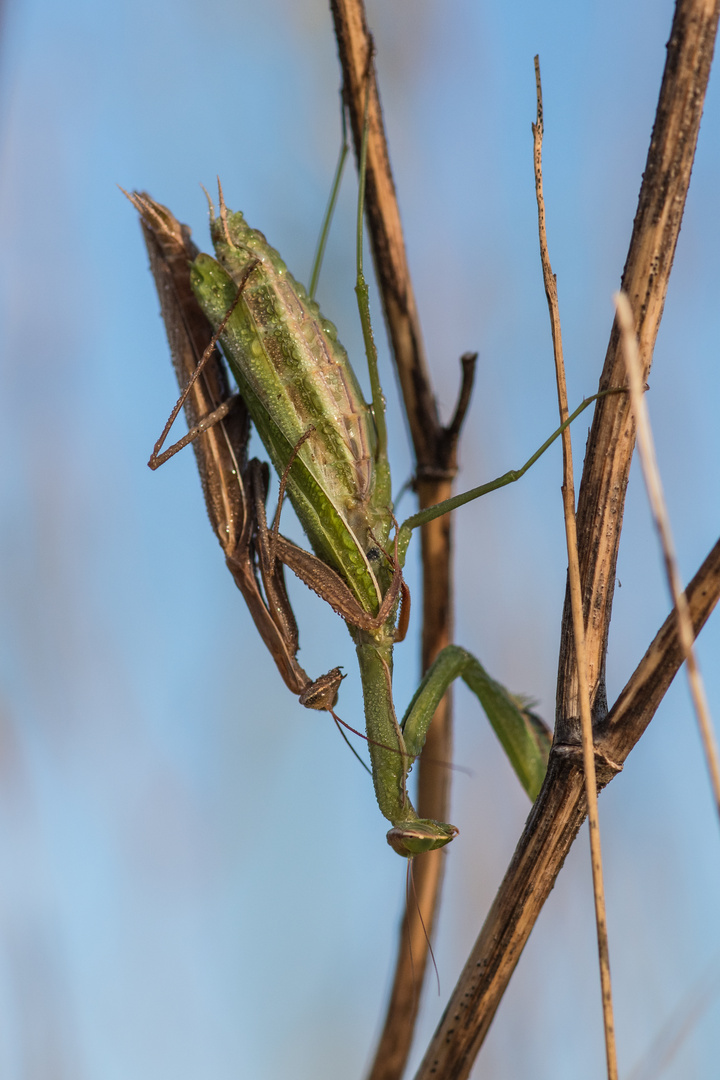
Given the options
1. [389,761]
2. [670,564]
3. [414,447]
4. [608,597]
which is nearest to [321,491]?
[414,447]

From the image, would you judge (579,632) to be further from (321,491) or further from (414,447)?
(414,447)

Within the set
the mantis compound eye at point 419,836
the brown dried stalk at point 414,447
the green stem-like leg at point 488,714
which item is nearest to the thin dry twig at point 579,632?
the mantis compound eye at point 419,836

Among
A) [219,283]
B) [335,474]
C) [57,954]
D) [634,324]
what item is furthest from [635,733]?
[57,954]

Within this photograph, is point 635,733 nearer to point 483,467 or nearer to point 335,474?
point 335,474

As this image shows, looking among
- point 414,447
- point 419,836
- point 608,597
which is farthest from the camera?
point 414,447

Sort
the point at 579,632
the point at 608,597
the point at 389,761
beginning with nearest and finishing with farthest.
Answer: the point at 579,632, the point at 608,597, the point at 389,761

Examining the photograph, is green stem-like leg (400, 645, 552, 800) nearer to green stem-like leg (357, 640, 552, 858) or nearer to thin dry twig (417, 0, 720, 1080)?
green stem-like leg (357, 640, 552, 858)
